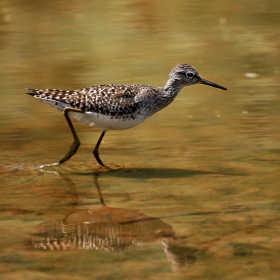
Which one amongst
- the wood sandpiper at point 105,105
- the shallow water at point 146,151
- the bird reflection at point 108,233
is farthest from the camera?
the wood sandpiper at point 105,105

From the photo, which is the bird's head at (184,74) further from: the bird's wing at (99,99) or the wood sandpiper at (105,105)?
the bird's wing at (99,99)

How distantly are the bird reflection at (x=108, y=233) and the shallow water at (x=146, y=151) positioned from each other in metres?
0.02

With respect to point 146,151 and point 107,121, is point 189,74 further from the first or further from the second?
point 107,121

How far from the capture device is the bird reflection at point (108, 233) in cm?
735

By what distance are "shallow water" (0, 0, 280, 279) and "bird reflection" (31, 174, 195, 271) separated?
20 millimetres

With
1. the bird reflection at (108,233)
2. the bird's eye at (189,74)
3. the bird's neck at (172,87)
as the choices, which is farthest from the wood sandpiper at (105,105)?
the bird reflection at (108,233)

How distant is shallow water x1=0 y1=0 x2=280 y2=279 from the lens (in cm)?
721

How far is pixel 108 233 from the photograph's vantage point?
7770mm

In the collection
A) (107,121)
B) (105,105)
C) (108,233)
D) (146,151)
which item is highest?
(105,105)

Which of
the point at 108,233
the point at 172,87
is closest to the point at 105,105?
the point at 172,87

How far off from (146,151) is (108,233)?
3343 millimetres

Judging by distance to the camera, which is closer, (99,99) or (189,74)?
(99,99)

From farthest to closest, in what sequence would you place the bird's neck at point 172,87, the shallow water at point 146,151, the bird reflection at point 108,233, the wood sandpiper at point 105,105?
the bird's neck at point 172,87, the wood sandpiper at point 105,105, the bird reflection at point 108,233, the shallow water at point 146,151

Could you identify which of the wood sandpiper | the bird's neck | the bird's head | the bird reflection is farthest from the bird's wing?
the bird reflection
